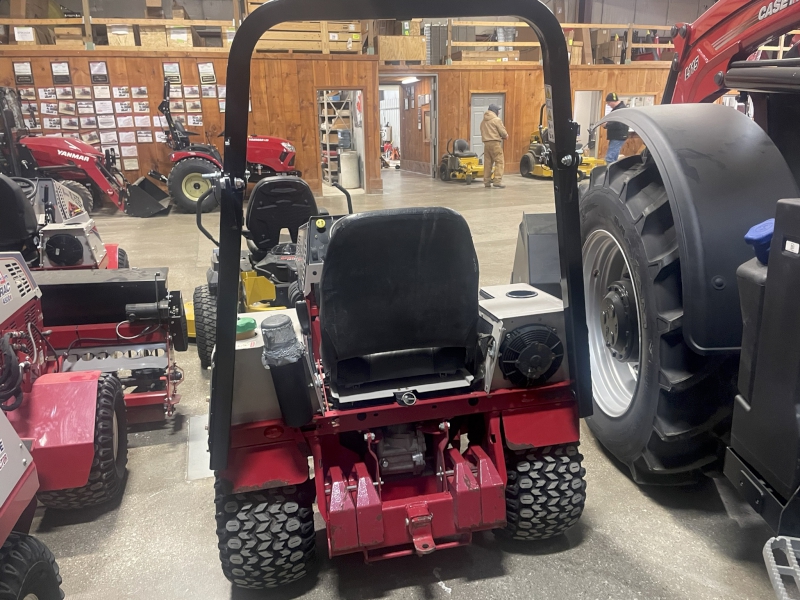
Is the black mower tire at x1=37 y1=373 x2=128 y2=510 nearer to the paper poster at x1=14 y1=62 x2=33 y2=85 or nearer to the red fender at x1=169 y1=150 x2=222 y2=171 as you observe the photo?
the red fender at x1=169 y1=150 x2=222 y2=171

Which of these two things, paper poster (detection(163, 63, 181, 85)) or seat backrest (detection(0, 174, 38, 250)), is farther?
paper poster (detection(163, 63, 181, 85))

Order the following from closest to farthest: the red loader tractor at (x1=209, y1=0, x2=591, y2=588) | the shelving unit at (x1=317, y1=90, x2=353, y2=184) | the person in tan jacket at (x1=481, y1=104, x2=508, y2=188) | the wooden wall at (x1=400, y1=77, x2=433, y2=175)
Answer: the red loader tractor at (x1=209, y1=0, x2=591, y2=588)
the person in tan jacket at (x1=481, y1=104, x2=508, y2=188)
the shelving unit at (x1=317, y1=90, x2=353, y2=184)
the wooden wall at (x1=400, y1=77, x2=433, y2=175)

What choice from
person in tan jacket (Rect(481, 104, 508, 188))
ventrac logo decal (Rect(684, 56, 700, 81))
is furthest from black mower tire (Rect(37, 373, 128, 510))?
person in tan jacket (Rect(481, 104, 508, 188))

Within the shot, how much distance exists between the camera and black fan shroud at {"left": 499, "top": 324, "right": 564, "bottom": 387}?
194 cm

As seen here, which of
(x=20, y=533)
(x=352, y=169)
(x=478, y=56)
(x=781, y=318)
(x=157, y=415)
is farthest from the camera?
(x=478, y=56)

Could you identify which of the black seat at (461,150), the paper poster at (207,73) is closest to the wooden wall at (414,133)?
the black seat at (461,150)

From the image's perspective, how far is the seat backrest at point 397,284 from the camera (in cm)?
174

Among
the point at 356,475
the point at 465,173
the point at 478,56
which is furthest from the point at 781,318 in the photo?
the point at 478,56

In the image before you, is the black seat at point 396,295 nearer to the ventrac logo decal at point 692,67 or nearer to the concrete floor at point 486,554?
the concrete floor at point 486,554

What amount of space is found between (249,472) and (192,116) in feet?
36.1

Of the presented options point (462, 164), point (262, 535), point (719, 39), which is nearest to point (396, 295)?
point (262, 535)

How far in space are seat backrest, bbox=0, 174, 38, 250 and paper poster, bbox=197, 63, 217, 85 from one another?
8219 mm

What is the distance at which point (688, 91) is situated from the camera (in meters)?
3.25

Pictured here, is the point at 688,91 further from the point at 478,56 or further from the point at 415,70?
the point at 478,56
